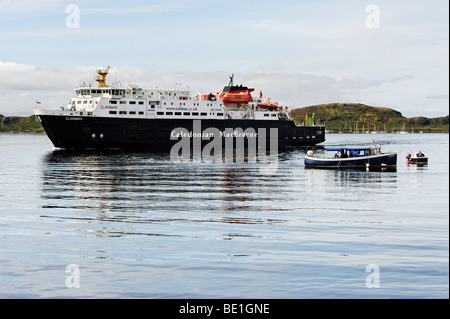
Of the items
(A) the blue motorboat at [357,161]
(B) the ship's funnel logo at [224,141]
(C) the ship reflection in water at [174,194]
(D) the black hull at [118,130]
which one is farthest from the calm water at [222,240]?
(B) the ship's funnel logo at [224,141]

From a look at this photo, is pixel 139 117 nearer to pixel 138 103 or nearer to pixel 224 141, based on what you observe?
pixel 138 103

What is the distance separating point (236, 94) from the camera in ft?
312

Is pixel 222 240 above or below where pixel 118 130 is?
below

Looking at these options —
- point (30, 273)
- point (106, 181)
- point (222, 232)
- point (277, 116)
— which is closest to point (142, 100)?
point (277, 116)

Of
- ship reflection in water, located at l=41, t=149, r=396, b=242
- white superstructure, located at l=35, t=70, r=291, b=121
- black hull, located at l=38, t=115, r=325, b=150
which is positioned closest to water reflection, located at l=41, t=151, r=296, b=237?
ship reflection in water, located at l=41, t=149, r=396, b=242

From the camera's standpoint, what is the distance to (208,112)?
290 feet

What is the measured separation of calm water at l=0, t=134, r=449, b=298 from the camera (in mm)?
13891

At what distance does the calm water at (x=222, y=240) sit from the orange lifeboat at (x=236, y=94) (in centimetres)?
5695

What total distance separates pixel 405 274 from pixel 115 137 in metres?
69.5

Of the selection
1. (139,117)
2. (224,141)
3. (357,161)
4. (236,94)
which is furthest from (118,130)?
(357,161)

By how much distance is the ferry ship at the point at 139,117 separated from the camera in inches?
3068

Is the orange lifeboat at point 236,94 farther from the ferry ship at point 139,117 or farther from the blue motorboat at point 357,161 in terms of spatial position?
the blue motorboat at point 357,161

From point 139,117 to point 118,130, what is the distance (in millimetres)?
4225

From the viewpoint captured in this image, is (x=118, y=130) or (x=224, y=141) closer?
(x=118, y=130)
